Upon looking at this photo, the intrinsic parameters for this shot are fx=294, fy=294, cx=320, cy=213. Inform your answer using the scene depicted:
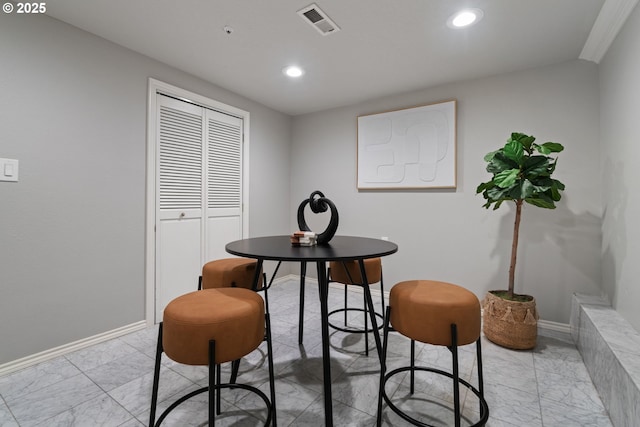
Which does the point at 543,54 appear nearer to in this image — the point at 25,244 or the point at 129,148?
the point at 129,148

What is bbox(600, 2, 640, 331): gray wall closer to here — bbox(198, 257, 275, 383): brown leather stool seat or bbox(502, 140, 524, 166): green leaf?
bbox(502, 140, 524, 166): green leaf

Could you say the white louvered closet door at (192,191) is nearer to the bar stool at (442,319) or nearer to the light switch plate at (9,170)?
the light switch plate at (9,170)

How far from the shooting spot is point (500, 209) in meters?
2.92

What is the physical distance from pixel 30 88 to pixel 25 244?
1.08 metres

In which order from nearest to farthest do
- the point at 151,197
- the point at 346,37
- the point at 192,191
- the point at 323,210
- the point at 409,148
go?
1. the point at 323,210
2. the point at 346,37
3. the point at 151,197
4. the point at 192,191
5. the point at 409,148

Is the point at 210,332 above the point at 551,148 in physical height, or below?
below

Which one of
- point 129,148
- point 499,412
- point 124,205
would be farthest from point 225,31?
point 499,412

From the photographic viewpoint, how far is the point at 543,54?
2545mm

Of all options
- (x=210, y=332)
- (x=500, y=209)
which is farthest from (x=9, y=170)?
(x=500, y=209)

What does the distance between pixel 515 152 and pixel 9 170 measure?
360 cm

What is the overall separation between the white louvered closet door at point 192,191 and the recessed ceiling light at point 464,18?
8.08ft

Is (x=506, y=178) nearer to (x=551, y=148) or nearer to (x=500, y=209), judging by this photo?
(x=551, y=148)

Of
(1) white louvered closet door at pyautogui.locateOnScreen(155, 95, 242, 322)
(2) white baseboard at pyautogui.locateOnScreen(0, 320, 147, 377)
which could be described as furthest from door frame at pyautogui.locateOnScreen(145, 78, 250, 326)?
(2) white baseboard at pyautogui.locateOnScreen(0, 320, 147, 377)

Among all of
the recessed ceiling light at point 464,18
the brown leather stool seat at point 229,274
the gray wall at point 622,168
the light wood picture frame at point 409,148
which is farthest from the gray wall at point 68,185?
the gray wall at point 622,168
